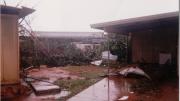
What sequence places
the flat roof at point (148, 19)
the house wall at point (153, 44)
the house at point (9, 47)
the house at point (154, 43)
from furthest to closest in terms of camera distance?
the house wall at point (153, 44)
the house at point (154, 43)
the flat roof at point (148, 19)
the house at point (9, 47)

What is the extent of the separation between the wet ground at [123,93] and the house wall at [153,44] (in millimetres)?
3877

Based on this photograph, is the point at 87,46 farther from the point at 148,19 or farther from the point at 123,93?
the point at 123,93

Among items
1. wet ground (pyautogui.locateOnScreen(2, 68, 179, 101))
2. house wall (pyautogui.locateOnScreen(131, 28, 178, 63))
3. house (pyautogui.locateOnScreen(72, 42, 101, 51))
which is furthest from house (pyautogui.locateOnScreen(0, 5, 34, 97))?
house (pyautogui.locateOnScreen(72, 42, 101, 51))

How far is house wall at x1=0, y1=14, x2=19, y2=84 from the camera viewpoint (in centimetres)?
633

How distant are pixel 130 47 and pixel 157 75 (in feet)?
15.5

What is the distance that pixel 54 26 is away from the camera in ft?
73.3

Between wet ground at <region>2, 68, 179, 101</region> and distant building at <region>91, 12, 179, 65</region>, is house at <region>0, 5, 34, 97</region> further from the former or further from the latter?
distant building at <region>91, 12, 179, 65</region>

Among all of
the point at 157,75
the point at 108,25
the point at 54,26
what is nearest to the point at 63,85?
the point at 108,25

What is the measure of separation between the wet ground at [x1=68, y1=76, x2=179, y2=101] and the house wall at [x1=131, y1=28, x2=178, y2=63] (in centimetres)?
388

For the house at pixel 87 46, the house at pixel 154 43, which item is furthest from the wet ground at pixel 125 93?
the house at pixel 87 46

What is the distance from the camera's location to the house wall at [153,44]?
1152 centimetres

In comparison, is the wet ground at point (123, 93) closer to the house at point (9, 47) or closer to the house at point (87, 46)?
the house at point (9, 47)

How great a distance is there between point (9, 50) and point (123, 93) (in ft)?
10.6

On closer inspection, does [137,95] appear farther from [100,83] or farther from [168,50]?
[168,50]
